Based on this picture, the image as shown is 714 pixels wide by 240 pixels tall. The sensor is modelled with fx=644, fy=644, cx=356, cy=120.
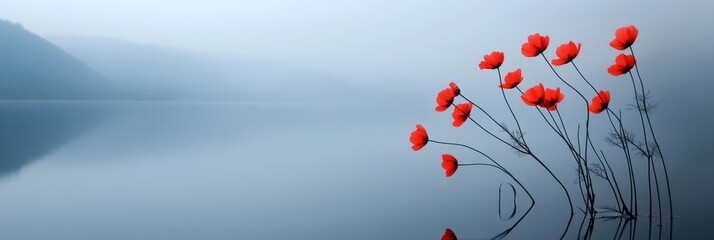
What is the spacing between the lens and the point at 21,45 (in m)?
49.6

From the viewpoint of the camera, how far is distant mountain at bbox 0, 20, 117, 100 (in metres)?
48.0

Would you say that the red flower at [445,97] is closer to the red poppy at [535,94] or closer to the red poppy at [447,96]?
the red poppy at [447,96]

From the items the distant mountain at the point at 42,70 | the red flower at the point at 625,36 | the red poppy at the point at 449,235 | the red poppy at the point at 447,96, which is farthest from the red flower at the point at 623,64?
the distant mountain at the point at 42,70

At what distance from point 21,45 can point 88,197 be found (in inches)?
2097

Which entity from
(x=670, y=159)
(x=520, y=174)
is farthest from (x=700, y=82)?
(x=520, y=174)

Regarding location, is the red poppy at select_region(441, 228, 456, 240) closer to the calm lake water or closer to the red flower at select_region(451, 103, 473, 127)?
the calm lake water

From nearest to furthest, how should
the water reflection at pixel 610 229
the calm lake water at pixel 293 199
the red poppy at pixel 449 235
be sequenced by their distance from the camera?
the water reflection at pixel 610 229 < the red poppy at pixel 449 235 < the calm lake water at pixel 293 199

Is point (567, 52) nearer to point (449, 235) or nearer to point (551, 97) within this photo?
point (551, 97)

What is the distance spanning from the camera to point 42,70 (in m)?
49.8

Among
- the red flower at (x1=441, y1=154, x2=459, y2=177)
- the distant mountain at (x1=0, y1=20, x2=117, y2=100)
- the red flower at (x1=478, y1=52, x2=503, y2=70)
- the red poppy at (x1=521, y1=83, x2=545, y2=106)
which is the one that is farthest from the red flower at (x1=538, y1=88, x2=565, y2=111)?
the distant mountain at (x1=0, y1=20, x2=117, y2=100)

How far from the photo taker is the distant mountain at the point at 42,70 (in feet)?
158

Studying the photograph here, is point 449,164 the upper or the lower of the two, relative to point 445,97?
lower

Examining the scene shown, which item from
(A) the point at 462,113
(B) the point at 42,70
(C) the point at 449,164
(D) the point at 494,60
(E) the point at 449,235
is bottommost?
(E) the point at 449,235

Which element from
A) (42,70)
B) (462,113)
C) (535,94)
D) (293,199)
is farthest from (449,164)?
(42,70)
